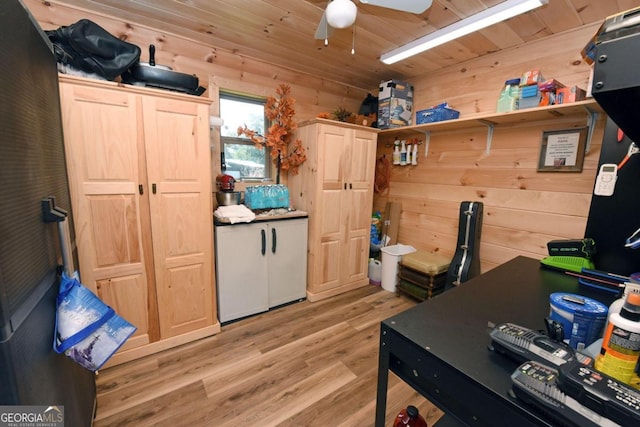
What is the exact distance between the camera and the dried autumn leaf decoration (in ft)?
8.66

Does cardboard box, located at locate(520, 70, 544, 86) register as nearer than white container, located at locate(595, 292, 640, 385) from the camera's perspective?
No

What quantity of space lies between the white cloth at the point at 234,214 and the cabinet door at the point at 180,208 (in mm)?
159

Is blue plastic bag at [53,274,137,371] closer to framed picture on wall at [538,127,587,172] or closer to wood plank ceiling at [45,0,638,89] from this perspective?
wood plank ceiling at [45,0,638,89]

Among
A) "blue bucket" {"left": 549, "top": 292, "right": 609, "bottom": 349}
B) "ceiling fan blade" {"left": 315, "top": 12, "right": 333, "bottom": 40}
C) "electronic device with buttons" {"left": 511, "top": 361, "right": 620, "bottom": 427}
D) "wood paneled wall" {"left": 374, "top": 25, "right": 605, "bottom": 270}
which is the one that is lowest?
"electronic device with buttons" {"left": 511, "top": 361, "right": 620, "bottom": 427}

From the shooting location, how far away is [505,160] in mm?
2398

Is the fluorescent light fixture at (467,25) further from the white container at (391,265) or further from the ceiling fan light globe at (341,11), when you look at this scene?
the white container at (391,265)

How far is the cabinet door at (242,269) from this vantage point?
2252 mm

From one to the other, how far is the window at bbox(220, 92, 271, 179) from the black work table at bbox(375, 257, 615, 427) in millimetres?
2320

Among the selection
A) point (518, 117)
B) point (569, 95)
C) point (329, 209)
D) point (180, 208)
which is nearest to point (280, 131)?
point (329, 209)

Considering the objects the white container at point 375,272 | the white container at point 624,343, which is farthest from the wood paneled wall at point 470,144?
the white container at point 624,343

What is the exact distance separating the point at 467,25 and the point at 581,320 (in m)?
2.04

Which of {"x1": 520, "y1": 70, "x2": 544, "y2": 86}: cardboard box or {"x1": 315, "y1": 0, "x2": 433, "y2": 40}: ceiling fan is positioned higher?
{"x1": 315, "y1": 0, "x2": 433, "y2": 40}: ceiling fan

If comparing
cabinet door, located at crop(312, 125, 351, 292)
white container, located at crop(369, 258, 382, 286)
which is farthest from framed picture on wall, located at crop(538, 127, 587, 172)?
white container, located at crop(369, 258, 382, 286)

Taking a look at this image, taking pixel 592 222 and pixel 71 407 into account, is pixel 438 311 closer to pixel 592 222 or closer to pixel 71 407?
pixel 592 222
